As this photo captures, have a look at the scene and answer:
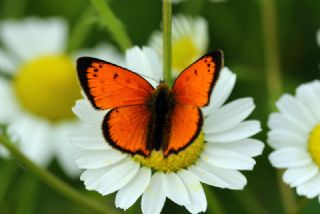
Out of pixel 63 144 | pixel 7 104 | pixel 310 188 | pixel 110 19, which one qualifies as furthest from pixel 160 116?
pixel 7 104

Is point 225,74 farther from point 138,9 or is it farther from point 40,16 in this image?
point 40,16

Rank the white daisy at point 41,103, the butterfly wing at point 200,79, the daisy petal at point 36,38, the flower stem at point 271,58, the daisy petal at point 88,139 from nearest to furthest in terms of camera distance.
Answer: the butterfly wing at point 200,79
the daisy petal at point 88,139
the flower stem at point 271,58
the white daisy at point 41,103
the daisy petal at point 36,38

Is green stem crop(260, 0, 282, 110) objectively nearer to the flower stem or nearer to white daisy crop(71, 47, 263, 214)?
the flower stem

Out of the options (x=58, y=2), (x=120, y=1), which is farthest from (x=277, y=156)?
(x=58, y=2)

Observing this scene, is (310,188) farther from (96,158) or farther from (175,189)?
(96,158)

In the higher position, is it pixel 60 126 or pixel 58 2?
pixel 58 2

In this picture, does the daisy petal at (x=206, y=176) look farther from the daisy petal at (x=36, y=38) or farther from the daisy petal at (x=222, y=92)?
the daisy petal at (x=36, y=38)

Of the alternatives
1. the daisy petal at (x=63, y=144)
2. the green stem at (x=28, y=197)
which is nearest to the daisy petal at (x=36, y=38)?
the daisy petal at (x=63, y=144)
